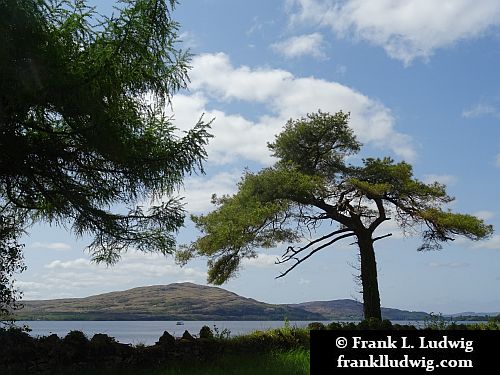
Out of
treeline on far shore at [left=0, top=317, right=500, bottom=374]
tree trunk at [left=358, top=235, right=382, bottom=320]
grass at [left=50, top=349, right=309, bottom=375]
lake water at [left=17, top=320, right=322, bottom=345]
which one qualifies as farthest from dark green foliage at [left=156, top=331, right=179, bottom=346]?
tree trunk at [left=358, top=235, right=382, bottom=320]

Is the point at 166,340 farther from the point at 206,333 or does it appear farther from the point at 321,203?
the point at 321,203

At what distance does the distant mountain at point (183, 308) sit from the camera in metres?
38.9

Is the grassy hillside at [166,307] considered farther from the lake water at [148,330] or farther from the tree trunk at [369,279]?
the tree trunk at [369,279]

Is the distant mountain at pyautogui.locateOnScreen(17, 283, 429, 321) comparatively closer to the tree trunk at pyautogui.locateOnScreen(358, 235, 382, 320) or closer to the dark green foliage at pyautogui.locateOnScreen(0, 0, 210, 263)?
the tree trunk at pyautogui.locateOnScreen(358, 235, 382, 320)

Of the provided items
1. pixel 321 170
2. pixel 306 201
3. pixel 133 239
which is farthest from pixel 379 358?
pixel 321 170

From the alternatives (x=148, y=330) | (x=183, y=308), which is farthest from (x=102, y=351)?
(x=183, y=308)

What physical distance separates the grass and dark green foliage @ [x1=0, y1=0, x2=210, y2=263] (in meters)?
2.18

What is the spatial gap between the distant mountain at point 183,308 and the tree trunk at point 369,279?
3.08 ft

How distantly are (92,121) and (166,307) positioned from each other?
70.0 meters

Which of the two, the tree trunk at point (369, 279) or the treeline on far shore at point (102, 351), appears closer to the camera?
the treeline on far shore at point (102, 351)

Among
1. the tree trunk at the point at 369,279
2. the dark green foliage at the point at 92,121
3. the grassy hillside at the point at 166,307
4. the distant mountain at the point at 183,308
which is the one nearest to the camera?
the dark green foliage at the point at 92,121

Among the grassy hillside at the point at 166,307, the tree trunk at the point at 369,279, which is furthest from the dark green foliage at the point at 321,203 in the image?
the grassy hillside at the point at 166,307

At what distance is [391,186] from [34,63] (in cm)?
1171

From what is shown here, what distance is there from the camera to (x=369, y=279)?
17250 millimetres
